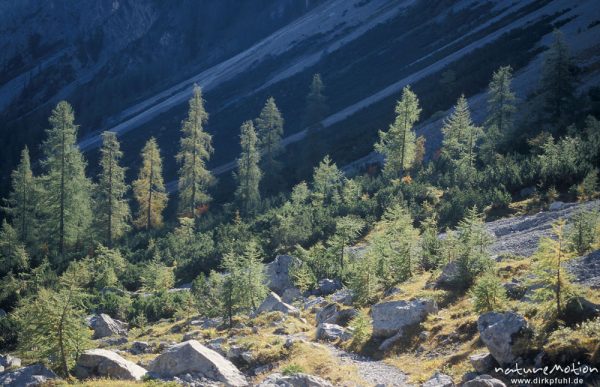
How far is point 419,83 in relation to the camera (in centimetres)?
6962

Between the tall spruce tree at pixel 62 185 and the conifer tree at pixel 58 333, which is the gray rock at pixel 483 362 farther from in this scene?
the tall spruce tree at pixel 62 185

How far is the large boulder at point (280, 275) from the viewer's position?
28.0m

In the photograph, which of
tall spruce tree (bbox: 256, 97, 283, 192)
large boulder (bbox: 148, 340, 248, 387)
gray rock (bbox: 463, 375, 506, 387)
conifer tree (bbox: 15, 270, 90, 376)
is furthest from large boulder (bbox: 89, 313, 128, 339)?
tall spruce tree (bbox: 256, 97, 283, 192)

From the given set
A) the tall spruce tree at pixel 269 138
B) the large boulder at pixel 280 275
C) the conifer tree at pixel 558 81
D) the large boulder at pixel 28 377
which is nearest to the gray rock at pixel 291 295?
the large boulder at pixel 280 275

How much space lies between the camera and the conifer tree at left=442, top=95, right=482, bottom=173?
41.5 m

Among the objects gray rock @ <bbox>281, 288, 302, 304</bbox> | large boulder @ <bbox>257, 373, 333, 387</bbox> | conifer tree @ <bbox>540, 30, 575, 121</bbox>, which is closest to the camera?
large boulder @ <bbox>257, 373, 333, 387</bbox>

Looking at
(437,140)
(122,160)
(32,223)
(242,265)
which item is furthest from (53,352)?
(122,160)

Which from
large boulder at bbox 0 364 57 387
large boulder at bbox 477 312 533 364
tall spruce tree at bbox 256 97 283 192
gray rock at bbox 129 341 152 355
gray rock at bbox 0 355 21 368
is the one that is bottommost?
large boulder at bbox 477 312 533 364

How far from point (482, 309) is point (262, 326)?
8802 mm

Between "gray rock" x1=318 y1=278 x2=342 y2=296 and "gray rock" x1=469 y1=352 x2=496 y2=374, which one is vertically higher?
"gray rock" x1=318 y1=278 x2=342 y2=296

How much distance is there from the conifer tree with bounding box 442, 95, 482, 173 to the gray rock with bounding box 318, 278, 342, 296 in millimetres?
17741

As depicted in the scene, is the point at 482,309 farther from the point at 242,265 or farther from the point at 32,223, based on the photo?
the point at 32,223

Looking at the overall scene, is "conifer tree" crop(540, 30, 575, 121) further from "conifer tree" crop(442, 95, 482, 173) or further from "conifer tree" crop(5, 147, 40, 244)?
"conifer tree" crop(5, 147, 40, 244)

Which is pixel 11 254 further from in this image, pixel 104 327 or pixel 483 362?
pixel 483 362
